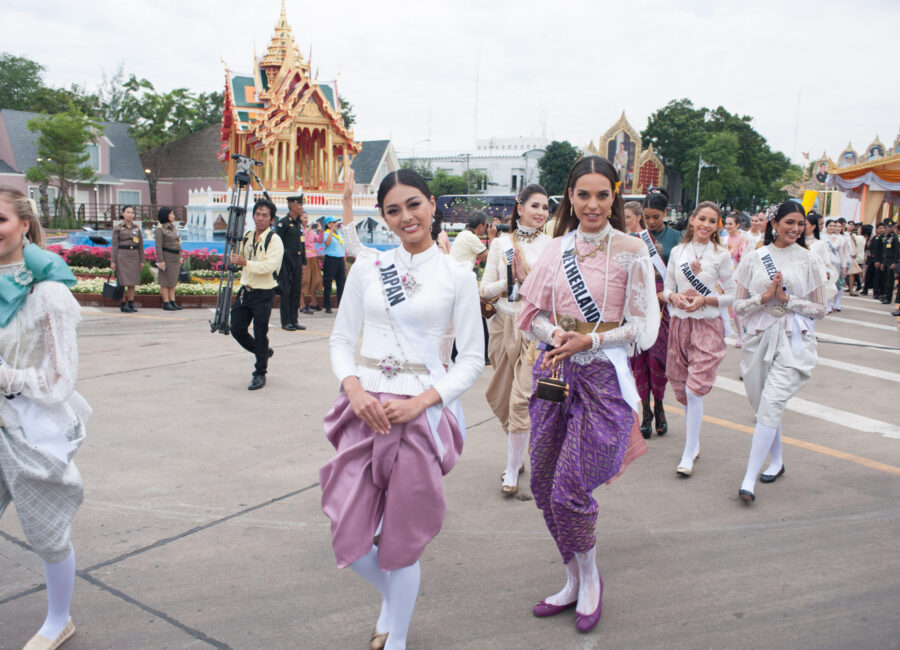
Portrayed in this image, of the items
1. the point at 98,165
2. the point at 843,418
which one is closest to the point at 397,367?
the point at 843,418

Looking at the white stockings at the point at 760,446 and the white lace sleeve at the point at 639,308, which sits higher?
the white lace sleeve at the point at 639,308

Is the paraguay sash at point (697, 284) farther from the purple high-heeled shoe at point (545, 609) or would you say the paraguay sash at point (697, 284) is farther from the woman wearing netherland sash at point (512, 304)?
the purple high-heeled shoe at point (545, 609)

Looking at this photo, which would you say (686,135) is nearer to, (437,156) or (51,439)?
(437,156)

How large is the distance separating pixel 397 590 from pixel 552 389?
107 centimetres

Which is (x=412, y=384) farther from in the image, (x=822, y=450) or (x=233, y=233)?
(x=233, y=233)

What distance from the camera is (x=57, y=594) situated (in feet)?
9.53

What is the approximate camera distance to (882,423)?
6.66m

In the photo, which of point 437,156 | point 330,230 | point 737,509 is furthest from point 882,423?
point 437,156

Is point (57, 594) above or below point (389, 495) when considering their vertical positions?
below

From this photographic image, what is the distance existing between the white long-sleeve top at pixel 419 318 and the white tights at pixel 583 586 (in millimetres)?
1046

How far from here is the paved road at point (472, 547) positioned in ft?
10.3

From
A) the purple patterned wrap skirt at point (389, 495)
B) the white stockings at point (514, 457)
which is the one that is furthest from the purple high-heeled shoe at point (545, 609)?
the white stockings at point (514, 457)

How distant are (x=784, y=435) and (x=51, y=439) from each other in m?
5.73

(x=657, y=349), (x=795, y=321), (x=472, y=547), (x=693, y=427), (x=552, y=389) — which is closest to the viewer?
(x=552, y=389)
